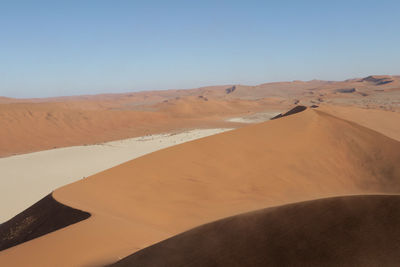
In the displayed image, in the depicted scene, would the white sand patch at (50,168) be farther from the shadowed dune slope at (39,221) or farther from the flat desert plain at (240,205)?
the shadowed dune slope at (39,221)

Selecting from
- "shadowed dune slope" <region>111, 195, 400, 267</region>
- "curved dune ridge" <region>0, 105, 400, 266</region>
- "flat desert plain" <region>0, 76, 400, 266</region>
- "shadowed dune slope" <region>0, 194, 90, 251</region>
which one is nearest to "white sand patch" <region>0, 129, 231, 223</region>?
"flat desert plain" <region>0, 76, 400, 266</region>

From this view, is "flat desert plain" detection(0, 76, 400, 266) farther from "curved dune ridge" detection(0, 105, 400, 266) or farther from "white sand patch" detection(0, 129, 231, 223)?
"white sand patch" detection(0, 129, 231, 223)

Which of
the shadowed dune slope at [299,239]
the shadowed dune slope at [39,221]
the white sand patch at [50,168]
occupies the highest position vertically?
the shadowed dune slope at [299,239]

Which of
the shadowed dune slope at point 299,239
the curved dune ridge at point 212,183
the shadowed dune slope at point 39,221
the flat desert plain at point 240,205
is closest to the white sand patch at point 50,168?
the flat desert plain at point 240,205

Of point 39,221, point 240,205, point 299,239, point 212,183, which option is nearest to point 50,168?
point 39,221

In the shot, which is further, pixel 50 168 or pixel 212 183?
pixel 50 168

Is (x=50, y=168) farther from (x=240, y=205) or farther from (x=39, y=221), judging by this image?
(x=240, y=205)
